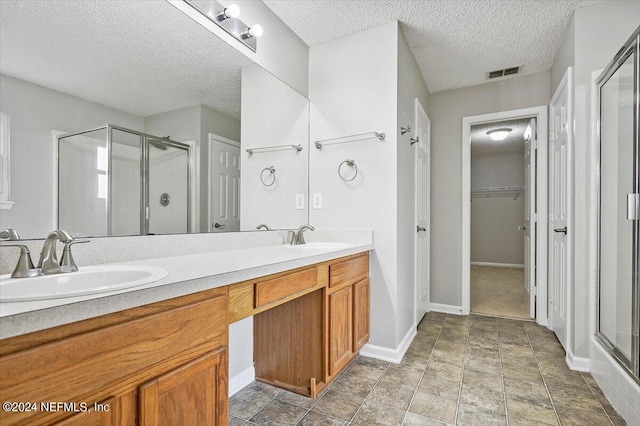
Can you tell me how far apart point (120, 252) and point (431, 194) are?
10.1 feet

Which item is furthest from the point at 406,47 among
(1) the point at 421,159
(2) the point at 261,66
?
(2) the point at 261,66

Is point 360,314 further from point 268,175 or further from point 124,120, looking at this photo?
point 124,120

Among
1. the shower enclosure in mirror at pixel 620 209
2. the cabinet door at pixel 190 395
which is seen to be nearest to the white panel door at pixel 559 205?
the shower enclosure in mirror at pixel 620 209

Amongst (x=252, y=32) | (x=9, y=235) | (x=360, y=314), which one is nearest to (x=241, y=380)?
(x=360, y=314)

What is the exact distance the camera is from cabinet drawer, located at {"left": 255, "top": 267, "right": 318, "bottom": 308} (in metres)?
1.25

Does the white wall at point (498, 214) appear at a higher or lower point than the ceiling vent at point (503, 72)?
lower

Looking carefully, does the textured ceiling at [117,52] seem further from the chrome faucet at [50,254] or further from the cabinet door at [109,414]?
the cabinet door at [109,414]

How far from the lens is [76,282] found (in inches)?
37.7

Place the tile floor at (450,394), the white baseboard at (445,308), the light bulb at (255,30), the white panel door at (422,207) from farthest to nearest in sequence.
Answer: the white baseboard at (445,308)
the white panel door at (422,207)
the light bulb at (255,30)
the tile floor at (450,394)

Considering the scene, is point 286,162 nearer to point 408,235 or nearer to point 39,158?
point 408,235

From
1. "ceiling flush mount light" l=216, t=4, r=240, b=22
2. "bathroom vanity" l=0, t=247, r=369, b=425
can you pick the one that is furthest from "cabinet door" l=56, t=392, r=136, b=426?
"ceiling flush mount light" l=216, t=4, r=240, b=22

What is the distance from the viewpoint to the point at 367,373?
207cm

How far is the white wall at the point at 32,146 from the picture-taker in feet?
3.33

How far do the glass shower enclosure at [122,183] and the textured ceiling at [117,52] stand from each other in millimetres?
153
